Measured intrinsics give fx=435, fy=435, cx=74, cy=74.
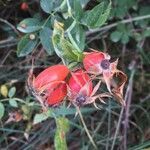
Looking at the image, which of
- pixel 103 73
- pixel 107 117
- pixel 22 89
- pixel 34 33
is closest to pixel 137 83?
pixel 107 117

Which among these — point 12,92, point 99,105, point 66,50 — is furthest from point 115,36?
point 66,50

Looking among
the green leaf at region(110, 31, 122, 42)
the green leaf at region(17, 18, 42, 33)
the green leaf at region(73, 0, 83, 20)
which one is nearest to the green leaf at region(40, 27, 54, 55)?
the green leaf at region(17, 18, 42, 33)

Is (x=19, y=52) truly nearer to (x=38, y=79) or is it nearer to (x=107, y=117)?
(x=38, y=79)

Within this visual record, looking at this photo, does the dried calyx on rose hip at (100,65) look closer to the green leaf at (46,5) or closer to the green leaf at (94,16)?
the green leaf at (94,16)

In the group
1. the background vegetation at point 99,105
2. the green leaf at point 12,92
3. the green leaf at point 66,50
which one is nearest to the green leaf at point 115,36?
the background vegetation at point 99,105

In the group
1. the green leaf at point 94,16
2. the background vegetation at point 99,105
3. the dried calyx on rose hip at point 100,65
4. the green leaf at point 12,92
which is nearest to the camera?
the dried calyx on rose hip at point 100,65

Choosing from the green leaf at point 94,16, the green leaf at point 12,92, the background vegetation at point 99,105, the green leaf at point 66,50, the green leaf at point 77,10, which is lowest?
the background vegetation at point 99,105

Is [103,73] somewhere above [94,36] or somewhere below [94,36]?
above

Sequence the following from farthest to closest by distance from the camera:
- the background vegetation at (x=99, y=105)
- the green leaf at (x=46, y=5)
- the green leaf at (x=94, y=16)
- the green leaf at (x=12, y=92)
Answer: the background vegetation at (x=99, y=105), the green leaf at (x=12, y=92), the green leaf at (x=46, y=5), the green leaf at (x=94, y=16)
